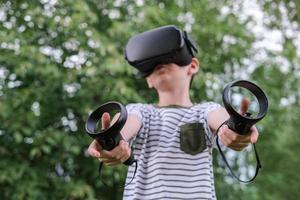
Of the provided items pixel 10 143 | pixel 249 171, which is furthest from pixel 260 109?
pixel 249 171

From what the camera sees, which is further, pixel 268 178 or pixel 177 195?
pixel 268 178

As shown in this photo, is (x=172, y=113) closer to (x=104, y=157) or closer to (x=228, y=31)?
(x=104, y=157)

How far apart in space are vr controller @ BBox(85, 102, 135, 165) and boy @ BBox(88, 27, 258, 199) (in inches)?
5.7

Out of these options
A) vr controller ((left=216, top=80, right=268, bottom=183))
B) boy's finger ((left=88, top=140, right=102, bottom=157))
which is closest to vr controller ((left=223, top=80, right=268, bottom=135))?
vr controller ((left=216, top=80, right=268, bottom=183))

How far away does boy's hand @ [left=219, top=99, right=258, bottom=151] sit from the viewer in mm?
1212

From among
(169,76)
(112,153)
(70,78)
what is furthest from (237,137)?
(70,78)

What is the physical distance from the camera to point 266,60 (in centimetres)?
372

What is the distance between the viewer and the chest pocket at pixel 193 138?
148 cm

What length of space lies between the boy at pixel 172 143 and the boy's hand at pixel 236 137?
130 mm

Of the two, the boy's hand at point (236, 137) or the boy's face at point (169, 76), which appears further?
the boy's face at point (169, 76)

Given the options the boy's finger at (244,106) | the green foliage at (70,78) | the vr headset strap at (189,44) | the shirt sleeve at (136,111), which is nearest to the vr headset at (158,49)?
the vr headset strap at (189,44)

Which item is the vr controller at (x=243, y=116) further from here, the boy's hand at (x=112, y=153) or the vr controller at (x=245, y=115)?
the boy's hand at (x=112, y=153)

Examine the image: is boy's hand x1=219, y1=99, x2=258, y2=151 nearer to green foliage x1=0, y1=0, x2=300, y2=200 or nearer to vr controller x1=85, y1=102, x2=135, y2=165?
vr controller x1=85, y1=102, x2=135, y2=165

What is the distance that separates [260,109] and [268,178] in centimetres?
345
